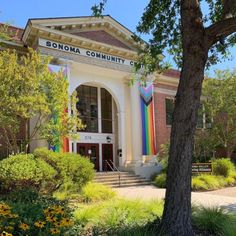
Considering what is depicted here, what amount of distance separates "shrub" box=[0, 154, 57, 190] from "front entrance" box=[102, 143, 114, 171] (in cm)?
1136

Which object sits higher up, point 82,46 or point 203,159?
point 82,46

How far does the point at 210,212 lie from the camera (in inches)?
298

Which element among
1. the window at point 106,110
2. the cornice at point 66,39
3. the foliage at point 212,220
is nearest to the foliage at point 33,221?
the foliage at point 212,220

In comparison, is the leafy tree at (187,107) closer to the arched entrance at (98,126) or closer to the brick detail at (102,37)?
the brick detail at (102,37)

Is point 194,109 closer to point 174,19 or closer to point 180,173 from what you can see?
point 180,173

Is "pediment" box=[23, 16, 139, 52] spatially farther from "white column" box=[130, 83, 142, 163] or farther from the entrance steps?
the entrance steps

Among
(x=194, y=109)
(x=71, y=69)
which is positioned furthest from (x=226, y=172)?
(x=194, y=109)

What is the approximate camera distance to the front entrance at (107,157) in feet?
85.0

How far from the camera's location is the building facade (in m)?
22.5

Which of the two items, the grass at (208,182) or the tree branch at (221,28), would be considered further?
the grass at (208,182)

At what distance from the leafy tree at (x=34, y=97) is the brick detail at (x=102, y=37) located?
267 inches

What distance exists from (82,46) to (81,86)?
3.82 meters

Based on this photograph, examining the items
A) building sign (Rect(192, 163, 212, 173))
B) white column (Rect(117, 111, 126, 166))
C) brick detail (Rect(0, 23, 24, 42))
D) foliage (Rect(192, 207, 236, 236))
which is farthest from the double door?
foliage (Rect(192, 207, 236, 236))

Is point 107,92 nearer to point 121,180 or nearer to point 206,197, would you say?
point 121,180
